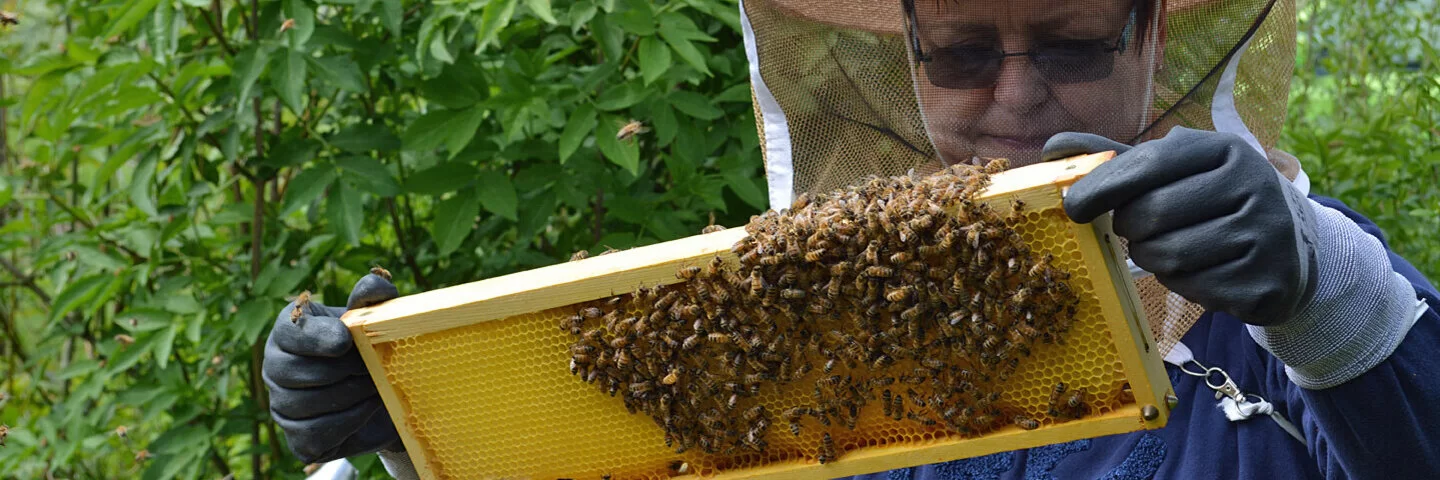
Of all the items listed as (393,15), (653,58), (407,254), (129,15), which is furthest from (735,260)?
(407,254)

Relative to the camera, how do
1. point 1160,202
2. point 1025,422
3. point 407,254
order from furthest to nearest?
1. point 407,254
2. point 1025,422
3. point 1160,202

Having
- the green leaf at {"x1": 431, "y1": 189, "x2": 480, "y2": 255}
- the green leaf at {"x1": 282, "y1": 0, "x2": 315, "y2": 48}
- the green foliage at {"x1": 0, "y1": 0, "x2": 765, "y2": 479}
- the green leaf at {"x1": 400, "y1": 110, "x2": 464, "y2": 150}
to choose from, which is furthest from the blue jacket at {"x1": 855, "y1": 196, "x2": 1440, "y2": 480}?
the green leaf at {"x1": 282, "y1": 0, "x2": 315, "y2": 48}

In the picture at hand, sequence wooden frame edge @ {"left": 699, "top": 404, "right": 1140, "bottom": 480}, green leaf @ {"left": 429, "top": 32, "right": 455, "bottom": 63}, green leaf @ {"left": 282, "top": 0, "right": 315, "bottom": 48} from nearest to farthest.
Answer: wooden frame edge @ {"left": 699, "top": 404, "right": 1140, "bottom": 480}
green leaf @ {"left": 429, "top": 32, "right": 455, "bottom": 63}
green leaf @ {"left": 282, "top": 0, "right": 315, "bottom": 48}

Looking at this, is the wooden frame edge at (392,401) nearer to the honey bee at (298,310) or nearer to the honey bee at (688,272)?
the honey bee at (298,310)

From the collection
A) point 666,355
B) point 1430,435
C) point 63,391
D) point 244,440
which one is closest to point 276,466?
A: point 244,440

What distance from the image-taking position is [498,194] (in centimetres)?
361

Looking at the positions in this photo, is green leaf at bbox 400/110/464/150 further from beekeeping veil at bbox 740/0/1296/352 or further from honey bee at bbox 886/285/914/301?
honey bee at bbox 886/285/914/301

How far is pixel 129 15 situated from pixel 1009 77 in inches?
102

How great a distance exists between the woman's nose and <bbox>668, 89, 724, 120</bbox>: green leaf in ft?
4.53

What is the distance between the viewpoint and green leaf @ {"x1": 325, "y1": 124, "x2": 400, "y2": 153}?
12.6 ft

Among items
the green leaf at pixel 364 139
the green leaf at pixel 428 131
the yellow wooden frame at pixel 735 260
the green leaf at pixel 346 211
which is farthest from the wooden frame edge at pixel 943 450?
the green leaf at pixel 364 139

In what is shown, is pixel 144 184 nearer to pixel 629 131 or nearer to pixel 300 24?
pixel 300 24

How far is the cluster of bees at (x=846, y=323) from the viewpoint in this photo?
1.88 m

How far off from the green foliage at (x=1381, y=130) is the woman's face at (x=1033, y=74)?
1.47 metres
